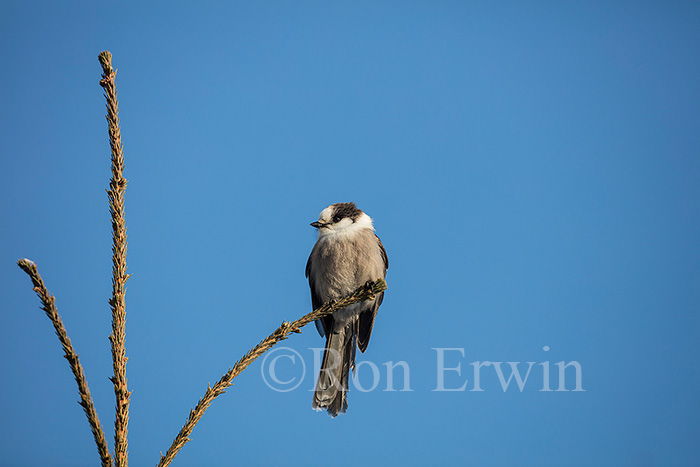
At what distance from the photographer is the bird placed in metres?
4.86

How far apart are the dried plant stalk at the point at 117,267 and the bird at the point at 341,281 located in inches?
125

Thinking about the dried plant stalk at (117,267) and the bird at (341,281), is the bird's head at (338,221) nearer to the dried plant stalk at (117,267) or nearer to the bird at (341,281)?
the bird at (341,281)

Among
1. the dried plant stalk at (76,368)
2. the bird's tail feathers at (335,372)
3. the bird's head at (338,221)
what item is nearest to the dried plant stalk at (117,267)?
the dried plant stalk at (76,368)

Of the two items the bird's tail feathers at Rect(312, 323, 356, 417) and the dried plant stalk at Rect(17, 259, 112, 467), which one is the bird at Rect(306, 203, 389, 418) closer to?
the bird's tail feathers at Rect(312, 323, 356, 417)

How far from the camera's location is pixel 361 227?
5.43 metres

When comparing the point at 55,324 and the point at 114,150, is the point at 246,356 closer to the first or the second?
the point at 55,324

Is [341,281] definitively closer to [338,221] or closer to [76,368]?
[338,221]

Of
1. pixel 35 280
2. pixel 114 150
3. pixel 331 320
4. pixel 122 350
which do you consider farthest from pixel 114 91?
pixel 331 320

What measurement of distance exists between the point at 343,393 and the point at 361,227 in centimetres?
162

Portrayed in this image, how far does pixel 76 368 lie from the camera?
168 cm

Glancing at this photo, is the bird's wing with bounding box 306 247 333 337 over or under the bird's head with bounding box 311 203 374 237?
under

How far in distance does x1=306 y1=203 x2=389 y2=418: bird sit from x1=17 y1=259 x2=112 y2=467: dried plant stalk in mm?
3220

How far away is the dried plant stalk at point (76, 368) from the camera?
1.65 meters

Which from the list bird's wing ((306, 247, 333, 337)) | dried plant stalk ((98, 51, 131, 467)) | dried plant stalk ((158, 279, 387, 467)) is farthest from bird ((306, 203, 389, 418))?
dried plant stalk ((98, 51, 131, 467))
